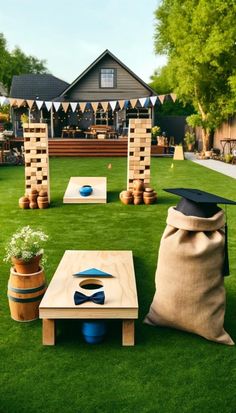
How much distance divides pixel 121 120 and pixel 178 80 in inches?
247

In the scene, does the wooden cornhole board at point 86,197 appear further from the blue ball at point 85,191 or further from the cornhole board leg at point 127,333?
the cornhole board leg at point 127,333

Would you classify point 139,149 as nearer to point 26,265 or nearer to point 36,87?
point 26,265

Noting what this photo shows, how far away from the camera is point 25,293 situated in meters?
4.33

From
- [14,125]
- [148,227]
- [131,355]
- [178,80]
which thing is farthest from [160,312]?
[14,125]

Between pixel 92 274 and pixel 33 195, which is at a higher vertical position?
pixel 33 195

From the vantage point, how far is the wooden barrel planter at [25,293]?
14.2 feet

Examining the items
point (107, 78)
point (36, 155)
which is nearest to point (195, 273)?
point (36, 155)

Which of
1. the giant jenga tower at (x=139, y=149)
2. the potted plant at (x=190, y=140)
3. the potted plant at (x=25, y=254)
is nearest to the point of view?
the potted plant at (x=25, y=254)

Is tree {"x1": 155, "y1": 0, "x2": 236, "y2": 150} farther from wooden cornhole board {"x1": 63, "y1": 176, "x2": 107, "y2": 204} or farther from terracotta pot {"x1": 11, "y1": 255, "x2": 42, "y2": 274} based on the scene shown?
terracotta pot {"x1": 11, "y1": 255, "x2": 42, "y2": 274}

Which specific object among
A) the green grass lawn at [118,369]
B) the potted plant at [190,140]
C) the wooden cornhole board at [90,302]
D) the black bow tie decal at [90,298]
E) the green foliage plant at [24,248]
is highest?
the potted plant at [190,140]

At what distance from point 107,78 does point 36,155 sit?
2098 cm

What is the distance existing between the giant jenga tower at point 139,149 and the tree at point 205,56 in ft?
41.7

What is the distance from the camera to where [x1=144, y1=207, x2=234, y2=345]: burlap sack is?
12.7 ft

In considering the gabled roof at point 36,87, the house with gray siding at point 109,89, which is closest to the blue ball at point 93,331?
the house with gray siding at point 109,89
